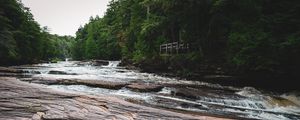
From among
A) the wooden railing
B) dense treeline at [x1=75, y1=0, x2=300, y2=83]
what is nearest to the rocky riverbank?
dense treeline at [x1=75, y1=0, x2=300, y2=83]

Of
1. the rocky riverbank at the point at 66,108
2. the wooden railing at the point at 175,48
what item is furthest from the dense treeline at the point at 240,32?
the rocky riverbank at the point at 66,108

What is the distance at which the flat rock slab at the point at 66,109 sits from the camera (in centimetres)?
618

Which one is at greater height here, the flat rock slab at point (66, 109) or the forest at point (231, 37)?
the forest at point (231, 37)

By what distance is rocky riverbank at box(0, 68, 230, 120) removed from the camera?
6.20 metres

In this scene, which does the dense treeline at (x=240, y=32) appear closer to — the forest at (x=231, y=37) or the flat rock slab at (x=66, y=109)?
the forest at (x=231, y=37)

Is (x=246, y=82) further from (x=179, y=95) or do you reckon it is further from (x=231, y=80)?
(x=179, y=95)

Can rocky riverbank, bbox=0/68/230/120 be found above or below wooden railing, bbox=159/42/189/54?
below

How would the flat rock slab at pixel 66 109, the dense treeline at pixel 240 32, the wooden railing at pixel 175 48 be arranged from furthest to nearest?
1. the wooden railing at pixel 175 48
2. the dense treeline at pixel 240 32
3. the flat rock slab at pixel 66 109

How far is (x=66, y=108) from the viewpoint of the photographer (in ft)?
22.5

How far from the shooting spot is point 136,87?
14391 mm

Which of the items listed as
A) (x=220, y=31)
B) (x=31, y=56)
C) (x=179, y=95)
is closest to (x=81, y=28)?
(x=31, y=56)

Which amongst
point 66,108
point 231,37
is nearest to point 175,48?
point 231,37

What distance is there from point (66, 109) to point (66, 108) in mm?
110

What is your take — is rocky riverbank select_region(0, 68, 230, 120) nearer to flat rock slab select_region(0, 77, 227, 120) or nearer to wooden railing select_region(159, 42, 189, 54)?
flat rock slab select_region(0, 77, 227, 120)
